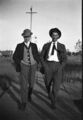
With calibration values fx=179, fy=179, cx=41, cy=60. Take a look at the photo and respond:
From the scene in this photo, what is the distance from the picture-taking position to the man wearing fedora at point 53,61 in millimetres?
1785

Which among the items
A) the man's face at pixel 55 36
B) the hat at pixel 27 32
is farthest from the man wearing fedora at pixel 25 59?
the man's face at pixel 55 36

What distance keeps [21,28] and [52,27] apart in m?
0.33

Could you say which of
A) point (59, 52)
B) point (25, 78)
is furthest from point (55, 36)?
point (25, 78)

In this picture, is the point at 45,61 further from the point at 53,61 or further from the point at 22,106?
the point at 22,106

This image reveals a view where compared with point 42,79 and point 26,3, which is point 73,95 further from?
point 26,3

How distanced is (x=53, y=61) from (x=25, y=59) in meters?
0.29

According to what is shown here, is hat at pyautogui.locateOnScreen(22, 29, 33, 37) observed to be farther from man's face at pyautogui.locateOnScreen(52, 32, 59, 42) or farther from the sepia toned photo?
man's face at pyautogui.locateOnScreen(52, 32, 59, 42)

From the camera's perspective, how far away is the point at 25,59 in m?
1.82

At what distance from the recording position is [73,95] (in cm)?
184

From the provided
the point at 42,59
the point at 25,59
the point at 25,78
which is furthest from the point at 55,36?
the point at 25,78

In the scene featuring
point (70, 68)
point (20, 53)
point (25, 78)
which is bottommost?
point (25, 78)

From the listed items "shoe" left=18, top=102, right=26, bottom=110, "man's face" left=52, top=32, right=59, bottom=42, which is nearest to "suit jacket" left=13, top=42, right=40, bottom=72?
"man's face" left=52, top=32, right=59, bottom=42

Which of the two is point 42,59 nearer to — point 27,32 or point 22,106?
point 27,32

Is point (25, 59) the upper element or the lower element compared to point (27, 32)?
lower
